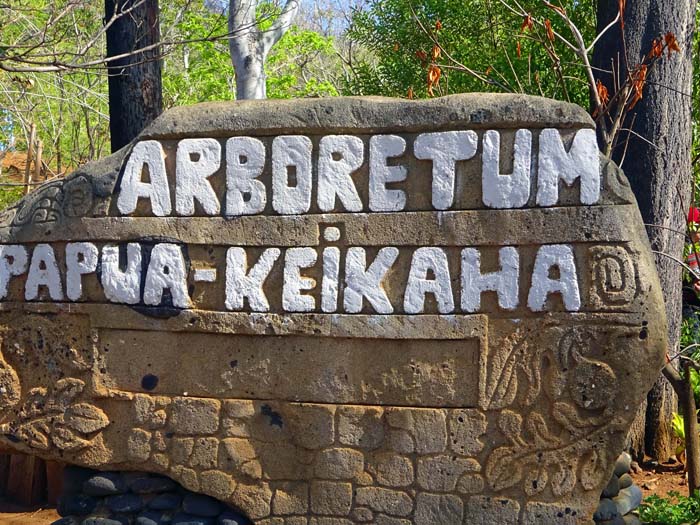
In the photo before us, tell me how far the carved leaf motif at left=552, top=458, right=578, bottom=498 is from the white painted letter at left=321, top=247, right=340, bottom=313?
1291mm

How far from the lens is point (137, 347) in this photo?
4.14 metres

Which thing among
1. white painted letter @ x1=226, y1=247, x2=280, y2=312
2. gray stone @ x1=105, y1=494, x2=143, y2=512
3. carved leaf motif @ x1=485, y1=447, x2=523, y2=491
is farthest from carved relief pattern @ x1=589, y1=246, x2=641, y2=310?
gray stone @ x1=105, y1=494, x2=143, y2=512

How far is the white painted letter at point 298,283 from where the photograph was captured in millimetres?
3955

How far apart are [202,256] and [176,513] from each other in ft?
4.35

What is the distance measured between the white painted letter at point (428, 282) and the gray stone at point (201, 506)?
141 cm

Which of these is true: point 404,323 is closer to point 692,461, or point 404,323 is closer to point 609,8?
point 692,461

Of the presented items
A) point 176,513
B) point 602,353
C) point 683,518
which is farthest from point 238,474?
point 683,518

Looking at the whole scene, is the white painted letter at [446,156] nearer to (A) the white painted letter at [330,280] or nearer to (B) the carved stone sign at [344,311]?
(B) the carved stone sign at [344,311]

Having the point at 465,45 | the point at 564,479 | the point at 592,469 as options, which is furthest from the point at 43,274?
the point at 465,45

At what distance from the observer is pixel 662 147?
5.79 meters

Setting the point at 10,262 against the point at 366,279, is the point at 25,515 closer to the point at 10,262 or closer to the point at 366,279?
the point at 10,262

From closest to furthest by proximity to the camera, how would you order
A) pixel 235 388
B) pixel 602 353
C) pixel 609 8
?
pixel 602 353, pixel 235 388, pixel 609 8

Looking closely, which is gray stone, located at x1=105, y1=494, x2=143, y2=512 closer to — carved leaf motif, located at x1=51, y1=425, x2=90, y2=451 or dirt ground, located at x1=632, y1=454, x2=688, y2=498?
carved leaf motif, located at x1=51, y1=425, x2=90, y2=451

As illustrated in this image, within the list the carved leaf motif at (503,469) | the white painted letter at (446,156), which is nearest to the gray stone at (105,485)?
the carved leaf motif at (503,469)
